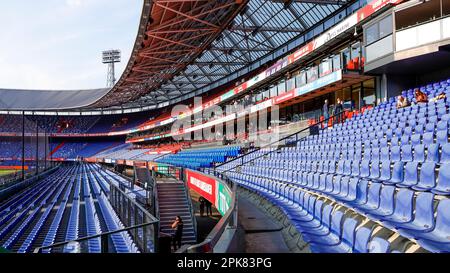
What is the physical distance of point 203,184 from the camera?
Result: 1706cm

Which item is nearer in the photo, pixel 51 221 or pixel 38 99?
pixel 51 221

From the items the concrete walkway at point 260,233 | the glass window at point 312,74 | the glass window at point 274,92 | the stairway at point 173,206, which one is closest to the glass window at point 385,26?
the glass window at point 312,74

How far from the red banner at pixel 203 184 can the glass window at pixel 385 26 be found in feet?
30.3

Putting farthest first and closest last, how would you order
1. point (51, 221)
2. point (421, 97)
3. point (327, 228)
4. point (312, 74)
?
point (312, 74), point (51, 221), point (421, 97), point (327, 228)

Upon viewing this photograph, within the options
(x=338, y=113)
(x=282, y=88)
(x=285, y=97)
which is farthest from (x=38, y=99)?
(x=338, y=113)

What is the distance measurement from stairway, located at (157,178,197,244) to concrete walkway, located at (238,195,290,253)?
6616 millimetres

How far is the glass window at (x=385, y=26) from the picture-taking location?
16.2 metres

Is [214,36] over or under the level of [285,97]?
over

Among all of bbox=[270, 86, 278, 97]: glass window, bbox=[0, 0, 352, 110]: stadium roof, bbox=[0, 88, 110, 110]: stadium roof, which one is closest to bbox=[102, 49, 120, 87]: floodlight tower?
bbox=[0, 88, 110, 110]: stadium roof

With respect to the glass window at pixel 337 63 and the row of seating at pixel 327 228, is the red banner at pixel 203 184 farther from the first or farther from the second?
the glass window at pixel 337 63

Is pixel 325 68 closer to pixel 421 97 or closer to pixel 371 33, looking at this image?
pixel 371 33

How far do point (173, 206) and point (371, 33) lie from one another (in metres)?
11.8

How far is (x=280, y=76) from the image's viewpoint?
30062 millimetres

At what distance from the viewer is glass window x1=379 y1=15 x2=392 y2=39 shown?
1620 cm
